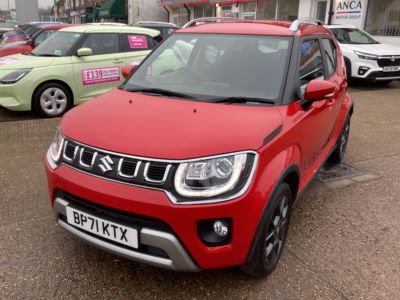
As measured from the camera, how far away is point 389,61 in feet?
34.0

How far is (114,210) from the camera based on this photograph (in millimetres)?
2264

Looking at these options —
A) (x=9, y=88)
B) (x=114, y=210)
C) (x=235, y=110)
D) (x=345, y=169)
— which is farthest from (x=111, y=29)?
(x=114, y=210)

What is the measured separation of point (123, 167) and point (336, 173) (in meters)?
3.16

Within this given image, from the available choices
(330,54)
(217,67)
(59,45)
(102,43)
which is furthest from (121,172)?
(59,45)

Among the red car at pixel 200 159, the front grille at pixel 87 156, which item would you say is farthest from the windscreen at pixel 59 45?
the front grille at pixel 87 156

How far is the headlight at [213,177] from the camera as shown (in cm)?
217

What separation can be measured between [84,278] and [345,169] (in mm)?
3392

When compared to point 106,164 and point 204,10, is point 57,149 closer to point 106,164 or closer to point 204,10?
point 106,164

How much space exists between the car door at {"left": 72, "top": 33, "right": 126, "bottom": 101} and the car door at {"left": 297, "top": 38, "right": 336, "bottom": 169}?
4.34m

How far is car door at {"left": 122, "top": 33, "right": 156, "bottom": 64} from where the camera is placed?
741 cm

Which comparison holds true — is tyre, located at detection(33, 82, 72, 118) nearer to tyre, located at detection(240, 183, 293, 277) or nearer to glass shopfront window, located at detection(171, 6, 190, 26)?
tyre, located at detection(240, 183, 293, 277)

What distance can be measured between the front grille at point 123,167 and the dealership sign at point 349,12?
14757 mm

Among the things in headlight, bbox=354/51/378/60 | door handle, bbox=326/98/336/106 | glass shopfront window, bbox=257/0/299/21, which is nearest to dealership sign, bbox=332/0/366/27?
glass shopfront window, bbox=257/0/299/21

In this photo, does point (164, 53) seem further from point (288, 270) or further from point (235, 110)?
point (288, 270)
